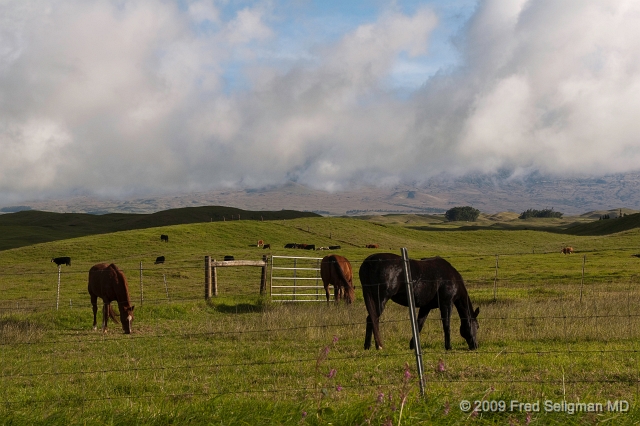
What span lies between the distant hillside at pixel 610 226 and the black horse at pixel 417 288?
9077cm

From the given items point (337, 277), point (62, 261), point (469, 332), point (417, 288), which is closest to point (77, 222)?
point (62, 261)

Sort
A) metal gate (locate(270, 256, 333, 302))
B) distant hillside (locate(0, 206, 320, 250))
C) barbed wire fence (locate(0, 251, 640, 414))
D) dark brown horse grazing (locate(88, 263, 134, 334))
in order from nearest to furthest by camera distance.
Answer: barbed wire fence (locate(0, 251, 640, 414)) → dark brown horse grazing (locate(88, 263, 134, 334)) → metal gate (locate(270, 256, 333, 302)) → distant hillside (locate(0, 206, 320, 250))

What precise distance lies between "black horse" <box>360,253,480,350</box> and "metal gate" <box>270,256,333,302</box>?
36.3 feet

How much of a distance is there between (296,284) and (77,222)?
8699cm

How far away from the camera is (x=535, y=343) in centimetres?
1259

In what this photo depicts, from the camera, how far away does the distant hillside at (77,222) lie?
85.8 meters

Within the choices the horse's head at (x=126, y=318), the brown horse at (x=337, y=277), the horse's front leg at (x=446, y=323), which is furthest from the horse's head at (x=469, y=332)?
the horse's head at (x=126, y=318)

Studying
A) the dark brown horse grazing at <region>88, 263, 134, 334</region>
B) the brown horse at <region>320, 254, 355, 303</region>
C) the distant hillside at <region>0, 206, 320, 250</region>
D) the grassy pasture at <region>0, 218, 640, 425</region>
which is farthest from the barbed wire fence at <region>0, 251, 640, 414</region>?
the distant hillside at <region>0, 206, 320, 250</region>

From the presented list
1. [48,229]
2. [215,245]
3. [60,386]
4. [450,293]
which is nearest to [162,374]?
[60,386]

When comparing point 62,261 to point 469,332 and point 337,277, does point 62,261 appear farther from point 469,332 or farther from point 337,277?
point 469,332

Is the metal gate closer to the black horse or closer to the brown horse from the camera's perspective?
the brown horse

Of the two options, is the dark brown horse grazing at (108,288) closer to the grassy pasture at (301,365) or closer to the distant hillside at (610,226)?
the grassy pasture at (301,365)

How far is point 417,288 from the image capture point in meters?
12.3

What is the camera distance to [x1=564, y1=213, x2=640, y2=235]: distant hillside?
9546cm
